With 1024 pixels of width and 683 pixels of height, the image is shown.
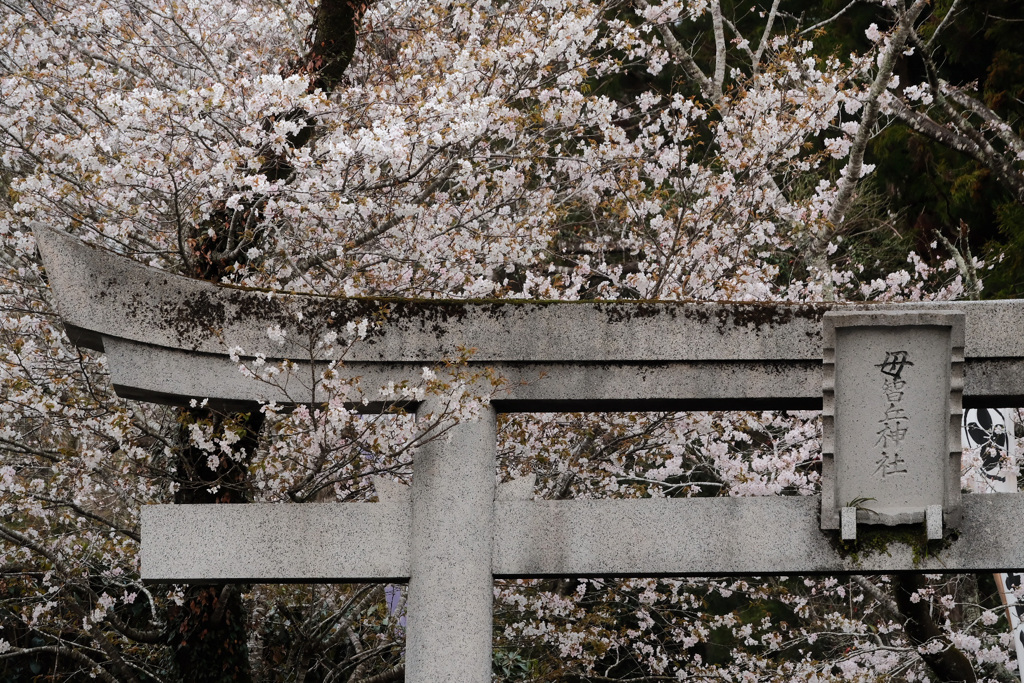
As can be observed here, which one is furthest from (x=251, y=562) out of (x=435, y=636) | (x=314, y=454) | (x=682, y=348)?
(x=682, y=348)

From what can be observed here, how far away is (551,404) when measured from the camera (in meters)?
4.90

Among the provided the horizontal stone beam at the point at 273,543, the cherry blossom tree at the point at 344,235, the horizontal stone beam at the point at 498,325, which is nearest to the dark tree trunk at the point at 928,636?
the cherry blossom tree at the point at 344,235

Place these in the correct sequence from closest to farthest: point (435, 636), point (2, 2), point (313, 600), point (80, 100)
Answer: point (435, 636) < point (80, 100) < point (2, 2) < point (313, 600)

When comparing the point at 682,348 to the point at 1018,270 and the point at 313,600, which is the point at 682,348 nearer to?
the point at 313,600

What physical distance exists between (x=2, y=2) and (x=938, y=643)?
8749mm

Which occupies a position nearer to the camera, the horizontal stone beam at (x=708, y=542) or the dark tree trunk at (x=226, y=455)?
the horizontal stone beam at (x=708, y=542)

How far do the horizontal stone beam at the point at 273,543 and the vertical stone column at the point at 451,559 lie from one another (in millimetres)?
124

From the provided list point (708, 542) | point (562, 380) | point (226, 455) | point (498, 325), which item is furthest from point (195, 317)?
point (708, 542)

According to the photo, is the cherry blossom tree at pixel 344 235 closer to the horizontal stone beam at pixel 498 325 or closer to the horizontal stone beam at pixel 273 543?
the horizontal stone beam at pixel 273 543

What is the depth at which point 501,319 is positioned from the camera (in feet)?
15.9

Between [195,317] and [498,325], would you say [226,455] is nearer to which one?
[195,317]

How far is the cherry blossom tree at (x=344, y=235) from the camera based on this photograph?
643 cm

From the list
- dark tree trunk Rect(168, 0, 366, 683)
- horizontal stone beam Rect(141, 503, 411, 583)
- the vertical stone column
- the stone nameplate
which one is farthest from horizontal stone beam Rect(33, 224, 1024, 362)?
dark tree trunk Rect(168, 0, 366, 683)

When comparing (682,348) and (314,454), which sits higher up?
(682,348)
